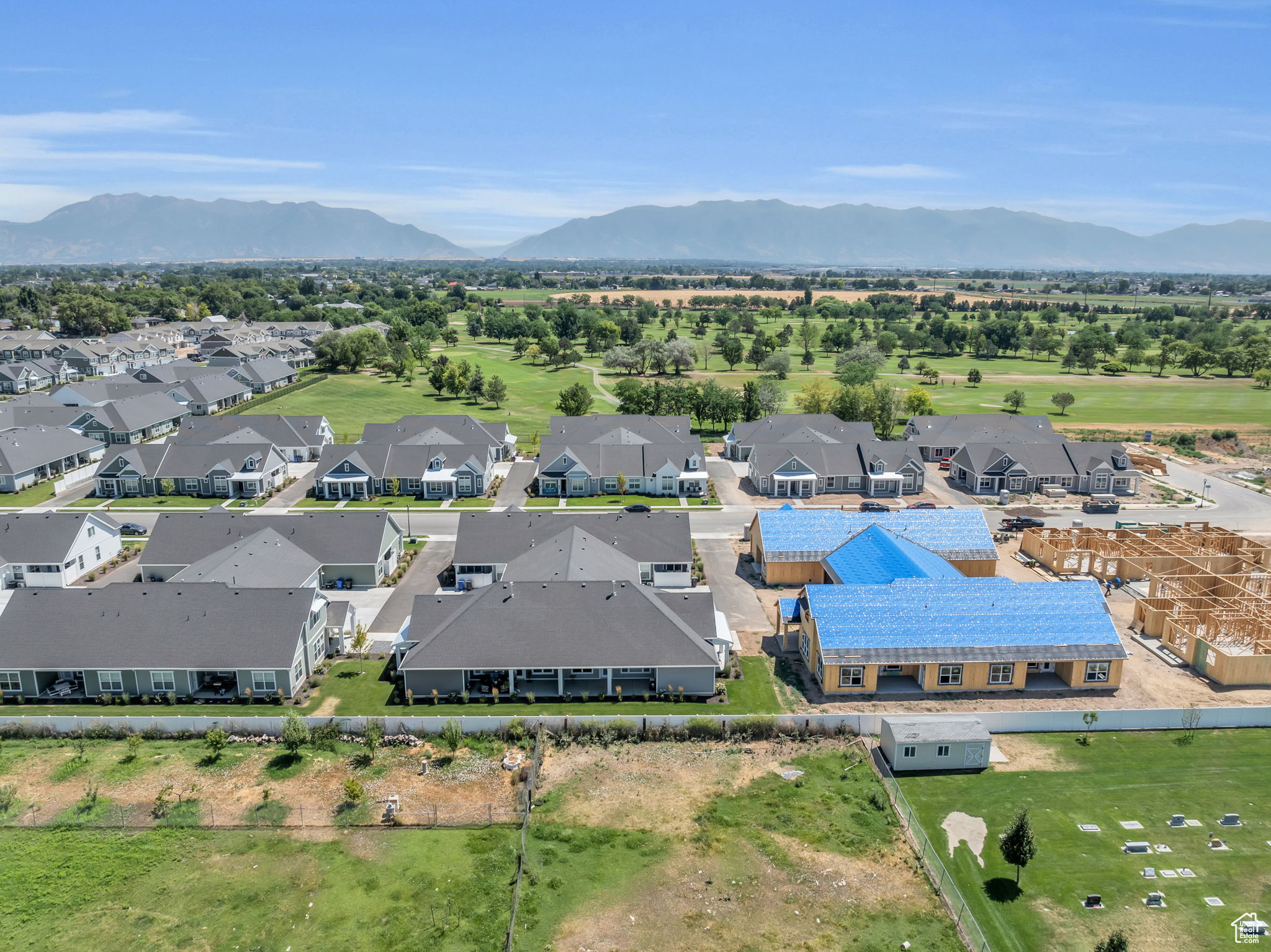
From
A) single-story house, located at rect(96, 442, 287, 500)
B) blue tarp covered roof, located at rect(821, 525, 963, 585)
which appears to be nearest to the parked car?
blue tarp covered roof, located at rect(821, 525, 963, 585)

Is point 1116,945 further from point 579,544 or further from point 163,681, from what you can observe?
point 163,681

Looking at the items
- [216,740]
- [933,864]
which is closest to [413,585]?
[216,740]

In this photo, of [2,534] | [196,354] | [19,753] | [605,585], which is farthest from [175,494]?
[196,354]

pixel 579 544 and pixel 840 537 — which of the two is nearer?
pixel 579 544

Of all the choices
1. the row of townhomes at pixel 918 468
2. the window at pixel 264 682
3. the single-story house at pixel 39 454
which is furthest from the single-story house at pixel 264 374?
the window at pixel 264 682

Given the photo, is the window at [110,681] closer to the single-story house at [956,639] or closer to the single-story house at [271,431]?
the single-story house at [956,639]

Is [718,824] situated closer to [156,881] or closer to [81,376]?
[156,881]
